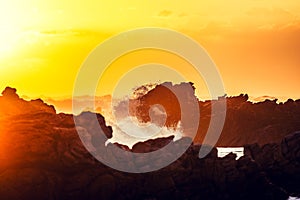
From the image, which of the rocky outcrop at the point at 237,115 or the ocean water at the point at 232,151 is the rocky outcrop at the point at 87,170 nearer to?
the ocean water at the point at 232,151

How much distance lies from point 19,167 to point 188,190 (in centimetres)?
2009

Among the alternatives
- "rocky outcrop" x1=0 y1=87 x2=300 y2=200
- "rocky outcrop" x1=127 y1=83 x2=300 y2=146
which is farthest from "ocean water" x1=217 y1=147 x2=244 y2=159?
"rocky outcrop" x1=0 y1=87 x2=300 y2=200

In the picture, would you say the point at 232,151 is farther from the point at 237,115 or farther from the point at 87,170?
the point at 87,170

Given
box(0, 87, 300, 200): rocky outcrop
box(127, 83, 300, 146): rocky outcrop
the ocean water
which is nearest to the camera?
box(0, 87, 300, 200): rocky outcrop

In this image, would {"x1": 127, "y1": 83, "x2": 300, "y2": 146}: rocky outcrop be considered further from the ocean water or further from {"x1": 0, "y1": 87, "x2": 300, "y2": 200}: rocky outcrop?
{"x1": 0, "y1": 87, "x2": 300, "y2": 200}: rocky outcrop

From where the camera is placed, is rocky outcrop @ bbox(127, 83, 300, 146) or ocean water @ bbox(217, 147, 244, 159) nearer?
ocean water @ bbox(217, 147, 244, 159)

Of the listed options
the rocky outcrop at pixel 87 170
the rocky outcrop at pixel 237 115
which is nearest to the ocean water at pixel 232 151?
the rocky outcrop at pixel 237 115

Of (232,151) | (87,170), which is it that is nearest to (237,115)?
(232,151)

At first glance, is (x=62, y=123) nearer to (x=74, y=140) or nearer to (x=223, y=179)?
(x=74, y=140)

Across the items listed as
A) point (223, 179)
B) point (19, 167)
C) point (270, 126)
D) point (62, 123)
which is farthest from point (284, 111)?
point (19, 167)

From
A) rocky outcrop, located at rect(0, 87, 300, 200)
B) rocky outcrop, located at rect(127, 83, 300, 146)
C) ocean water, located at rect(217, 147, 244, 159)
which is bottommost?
rocky outcrop, located at rect(0, 87, 300, 200)

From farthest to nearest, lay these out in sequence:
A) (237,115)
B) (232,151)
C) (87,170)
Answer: (237,115)
(232,151)
(87,170)

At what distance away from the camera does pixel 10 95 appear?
264ft

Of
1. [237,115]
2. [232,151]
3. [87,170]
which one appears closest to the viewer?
[87,170]
